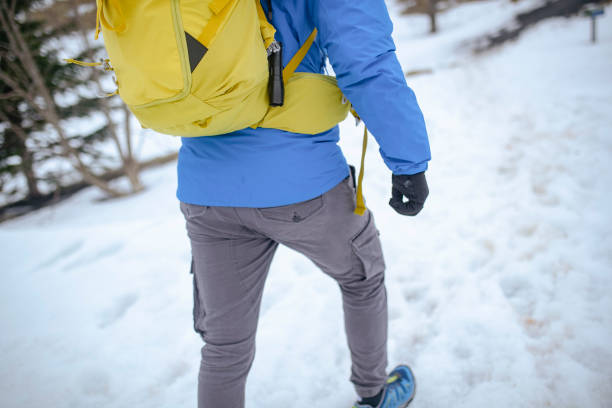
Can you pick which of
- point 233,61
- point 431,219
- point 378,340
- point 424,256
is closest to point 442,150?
point 431,219

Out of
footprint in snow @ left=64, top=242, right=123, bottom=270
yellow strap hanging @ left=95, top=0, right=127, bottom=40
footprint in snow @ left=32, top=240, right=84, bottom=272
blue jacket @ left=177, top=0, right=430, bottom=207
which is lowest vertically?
footprint in snow @ left=64, top=242, right=123, bottom=270

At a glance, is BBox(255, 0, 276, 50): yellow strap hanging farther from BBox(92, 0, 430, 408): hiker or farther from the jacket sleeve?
the jacket sleeve

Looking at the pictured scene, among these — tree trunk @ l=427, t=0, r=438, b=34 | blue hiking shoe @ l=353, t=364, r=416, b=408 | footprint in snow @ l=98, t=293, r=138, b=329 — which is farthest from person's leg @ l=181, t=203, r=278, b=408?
tree trunk @ l=427, t=0, r=438, b=34

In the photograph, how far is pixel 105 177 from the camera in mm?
6910

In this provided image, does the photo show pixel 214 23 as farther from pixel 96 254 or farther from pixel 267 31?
pixel 96 254

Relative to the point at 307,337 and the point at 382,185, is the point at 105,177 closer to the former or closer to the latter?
the point at 382,185

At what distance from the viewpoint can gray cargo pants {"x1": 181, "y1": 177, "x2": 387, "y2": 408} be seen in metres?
0.96

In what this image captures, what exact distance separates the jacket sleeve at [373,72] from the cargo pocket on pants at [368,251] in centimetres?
26

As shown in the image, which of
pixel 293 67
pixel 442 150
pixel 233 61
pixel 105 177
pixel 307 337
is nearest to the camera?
pixel 233 61

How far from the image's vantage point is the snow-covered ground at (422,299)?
149 cm

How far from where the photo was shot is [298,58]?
873 mm

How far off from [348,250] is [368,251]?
79mm

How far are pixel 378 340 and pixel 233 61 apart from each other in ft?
3.30

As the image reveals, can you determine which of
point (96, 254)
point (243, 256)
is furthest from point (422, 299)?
point (96, 254)
